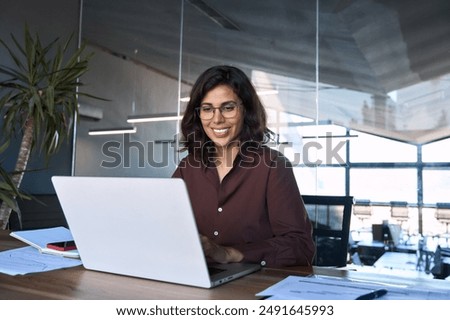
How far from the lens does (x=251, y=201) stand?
184 centimetres

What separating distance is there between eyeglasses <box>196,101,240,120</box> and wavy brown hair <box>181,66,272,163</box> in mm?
67

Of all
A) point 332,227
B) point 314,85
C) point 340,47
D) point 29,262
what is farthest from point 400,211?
point 29,262

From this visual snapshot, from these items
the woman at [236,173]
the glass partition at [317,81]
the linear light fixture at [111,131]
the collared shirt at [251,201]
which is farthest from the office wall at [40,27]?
the collared shirt at [251,201]

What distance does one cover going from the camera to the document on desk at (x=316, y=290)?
3.15 ft

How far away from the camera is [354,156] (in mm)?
3902

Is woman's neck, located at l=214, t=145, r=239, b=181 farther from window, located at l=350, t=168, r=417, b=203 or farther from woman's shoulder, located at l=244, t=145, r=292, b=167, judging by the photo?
window, located at l=350, t=168, r=417, b=203

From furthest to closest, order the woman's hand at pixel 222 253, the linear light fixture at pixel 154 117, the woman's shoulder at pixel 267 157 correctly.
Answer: the linear light fixture at pixel 154 117 → the woman's shoulder at pixel 267 157 → the woman's hand at pixel 222 253

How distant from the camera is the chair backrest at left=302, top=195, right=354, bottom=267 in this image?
2072 mm

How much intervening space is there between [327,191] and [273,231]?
2396 millimetres

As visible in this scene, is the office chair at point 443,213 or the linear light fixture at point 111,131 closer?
the office chair at point 443,213

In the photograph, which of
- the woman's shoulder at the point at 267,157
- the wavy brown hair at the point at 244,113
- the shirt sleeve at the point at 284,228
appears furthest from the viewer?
the wavy brown hair at the point at 244,113

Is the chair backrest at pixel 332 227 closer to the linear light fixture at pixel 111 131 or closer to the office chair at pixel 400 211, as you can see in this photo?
the office chair at pixel 400 211

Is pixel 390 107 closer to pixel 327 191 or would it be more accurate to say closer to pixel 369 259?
pixel 327 191

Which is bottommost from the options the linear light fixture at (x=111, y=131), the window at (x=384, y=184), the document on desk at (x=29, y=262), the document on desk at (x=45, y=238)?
the document on desk at (x=29, y=262)
